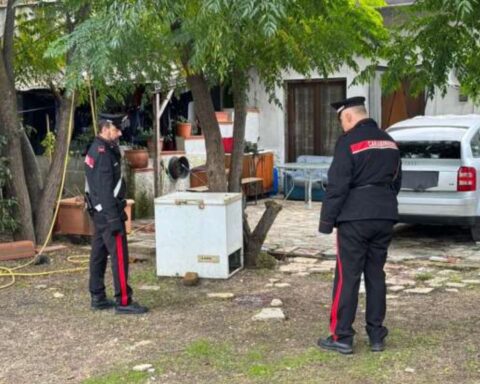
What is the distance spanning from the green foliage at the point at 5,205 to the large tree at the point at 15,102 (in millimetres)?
74

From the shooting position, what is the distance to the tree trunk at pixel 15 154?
373 inches

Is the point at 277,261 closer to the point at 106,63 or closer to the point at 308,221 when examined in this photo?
the point at 308,221

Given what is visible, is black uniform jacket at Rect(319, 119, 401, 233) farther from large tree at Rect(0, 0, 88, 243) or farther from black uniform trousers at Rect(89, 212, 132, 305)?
large tree at Rect(0, 0, 88, 243)

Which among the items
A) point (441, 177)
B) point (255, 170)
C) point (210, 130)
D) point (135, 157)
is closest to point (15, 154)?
point (210, 130)

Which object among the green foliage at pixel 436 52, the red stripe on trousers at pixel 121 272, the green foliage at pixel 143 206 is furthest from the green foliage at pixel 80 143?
the green foliage at pixel 436 52

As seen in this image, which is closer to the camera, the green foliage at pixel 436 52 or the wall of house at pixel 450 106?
the green foliage at pixel 436 52

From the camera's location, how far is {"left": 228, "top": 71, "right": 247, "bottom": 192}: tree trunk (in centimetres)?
832

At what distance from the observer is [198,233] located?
8008 mm

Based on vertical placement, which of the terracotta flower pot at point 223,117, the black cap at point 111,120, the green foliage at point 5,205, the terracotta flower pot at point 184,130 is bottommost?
the green foliage at point 5,205

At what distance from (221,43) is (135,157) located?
26.0ft

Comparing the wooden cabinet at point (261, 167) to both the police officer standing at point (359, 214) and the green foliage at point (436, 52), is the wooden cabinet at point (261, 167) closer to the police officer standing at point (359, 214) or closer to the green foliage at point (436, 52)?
the green foliage at point (436, 52)

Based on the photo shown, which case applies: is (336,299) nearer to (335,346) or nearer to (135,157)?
(335,346)

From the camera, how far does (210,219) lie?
7938 millimetres

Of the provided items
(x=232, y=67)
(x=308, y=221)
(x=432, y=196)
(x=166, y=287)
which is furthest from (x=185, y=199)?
(x=308, y=221)
